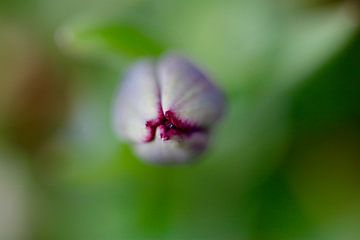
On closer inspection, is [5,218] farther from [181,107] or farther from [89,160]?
[181,107]

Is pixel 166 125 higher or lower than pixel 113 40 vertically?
lower

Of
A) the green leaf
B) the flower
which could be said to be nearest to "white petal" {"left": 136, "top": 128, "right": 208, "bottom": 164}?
the flower

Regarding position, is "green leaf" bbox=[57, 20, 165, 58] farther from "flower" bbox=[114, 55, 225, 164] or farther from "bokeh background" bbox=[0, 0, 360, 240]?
"flower" bbox=[114, 55, 225, 164]

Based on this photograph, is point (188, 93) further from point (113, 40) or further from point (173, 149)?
point (113, 40)

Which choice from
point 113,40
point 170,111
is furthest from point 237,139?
point 170,111

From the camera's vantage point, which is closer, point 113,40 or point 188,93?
point 188,93

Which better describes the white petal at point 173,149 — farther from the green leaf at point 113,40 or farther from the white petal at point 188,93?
the green leaf at point 113,40

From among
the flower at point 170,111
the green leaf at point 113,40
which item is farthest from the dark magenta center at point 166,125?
the green leaf at point 113,40

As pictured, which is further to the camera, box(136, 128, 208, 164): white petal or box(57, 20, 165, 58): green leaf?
box(57, 20, 165, 58): green leaf

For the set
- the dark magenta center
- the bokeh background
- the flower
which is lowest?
the dark magenta center
